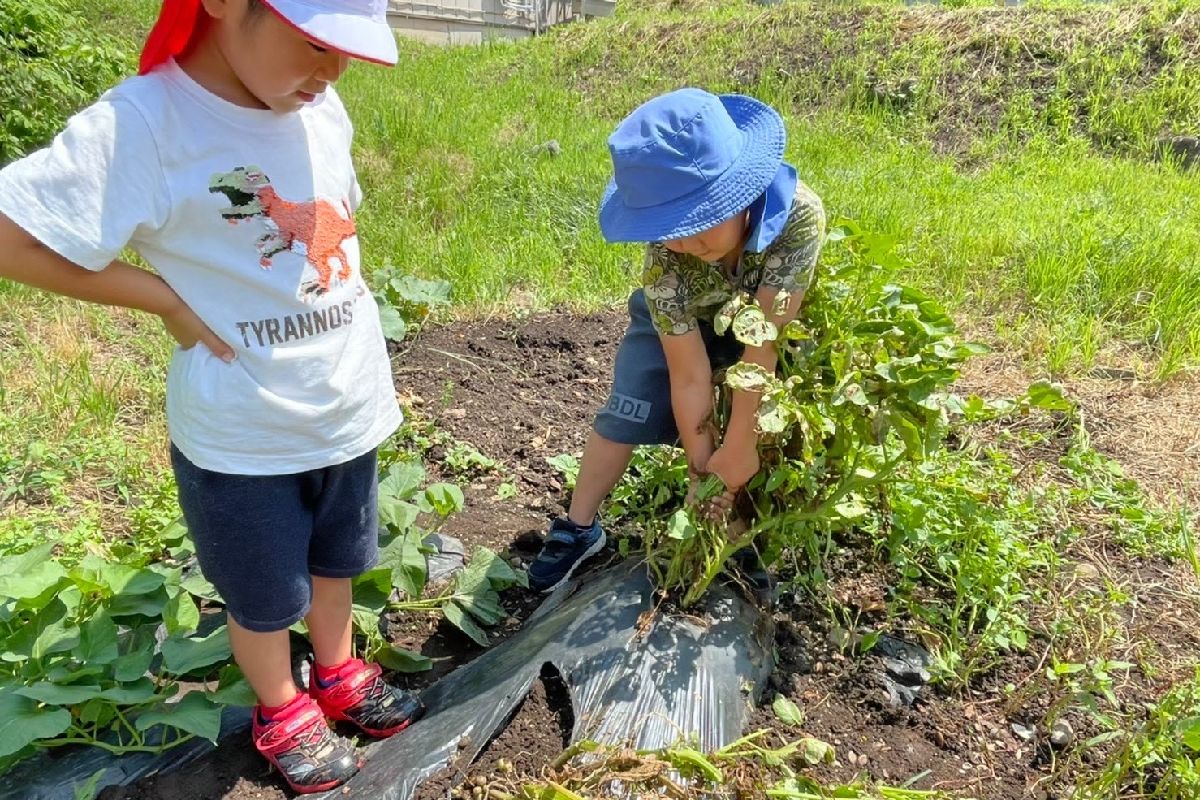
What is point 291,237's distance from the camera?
4.47 ft

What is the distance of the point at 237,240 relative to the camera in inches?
51.4

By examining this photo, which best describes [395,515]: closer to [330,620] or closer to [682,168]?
[330,620]

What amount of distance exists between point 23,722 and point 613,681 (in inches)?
40.1

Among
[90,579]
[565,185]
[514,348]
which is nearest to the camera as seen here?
[90,579]

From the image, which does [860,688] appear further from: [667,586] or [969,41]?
[969,41]

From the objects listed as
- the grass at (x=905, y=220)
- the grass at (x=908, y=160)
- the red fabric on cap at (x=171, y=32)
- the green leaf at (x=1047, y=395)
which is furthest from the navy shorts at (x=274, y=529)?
the grass at (x=908, y=160)

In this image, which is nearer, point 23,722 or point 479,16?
point 23,722

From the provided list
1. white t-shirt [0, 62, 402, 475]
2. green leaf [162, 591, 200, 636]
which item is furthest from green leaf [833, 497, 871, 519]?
green leaf [162, 591, 200, 636]

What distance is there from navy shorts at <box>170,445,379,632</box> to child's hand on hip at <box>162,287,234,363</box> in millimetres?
204

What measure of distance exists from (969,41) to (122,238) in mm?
7055

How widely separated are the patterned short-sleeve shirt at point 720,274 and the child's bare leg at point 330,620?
0.85 metres

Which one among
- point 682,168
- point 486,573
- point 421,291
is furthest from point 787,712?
point 421,291

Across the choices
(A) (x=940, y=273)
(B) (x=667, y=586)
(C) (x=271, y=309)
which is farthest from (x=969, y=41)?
(C) (x=271, y=309)

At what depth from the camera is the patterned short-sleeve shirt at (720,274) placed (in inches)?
67.7
